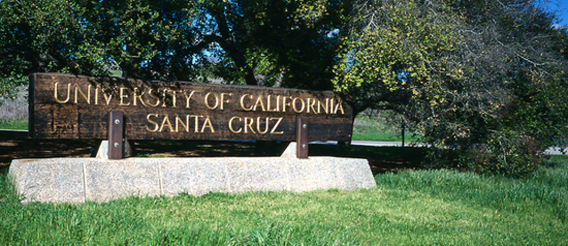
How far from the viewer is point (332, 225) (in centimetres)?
441

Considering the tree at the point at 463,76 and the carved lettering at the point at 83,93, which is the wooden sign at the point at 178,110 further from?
the tree at the point at 463,76

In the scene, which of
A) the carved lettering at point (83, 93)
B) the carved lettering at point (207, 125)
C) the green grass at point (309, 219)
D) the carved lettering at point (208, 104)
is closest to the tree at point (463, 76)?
the green grass at point (309, 219)

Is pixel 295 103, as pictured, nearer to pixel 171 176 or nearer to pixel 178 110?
pixel 178 110

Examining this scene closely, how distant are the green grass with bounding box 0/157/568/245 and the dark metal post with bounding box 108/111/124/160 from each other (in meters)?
0.84

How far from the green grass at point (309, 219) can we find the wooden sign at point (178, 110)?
3.50 ft

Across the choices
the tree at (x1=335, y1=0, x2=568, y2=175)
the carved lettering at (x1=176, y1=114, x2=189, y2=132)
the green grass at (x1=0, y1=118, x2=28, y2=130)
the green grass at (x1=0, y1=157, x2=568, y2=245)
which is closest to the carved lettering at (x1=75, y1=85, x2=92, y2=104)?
the carved lettering at (x1=176, y1=114, x2=189, y2=132)

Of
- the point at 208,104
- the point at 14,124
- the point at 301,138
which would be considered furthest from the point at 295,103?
the point at 14,124

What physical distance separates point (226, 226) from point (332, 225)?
115 cm

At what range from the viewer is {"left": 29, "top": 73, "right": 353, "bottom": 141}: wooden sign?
5.52m

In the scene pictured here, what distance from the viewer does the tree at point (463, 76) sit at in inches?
298

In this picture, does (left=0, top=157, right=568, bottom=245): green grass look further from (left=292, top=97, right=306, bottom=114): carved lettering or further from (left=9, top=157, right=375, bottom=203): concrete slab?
(left=292, top=97, right=306, bottom=114): carved lettering

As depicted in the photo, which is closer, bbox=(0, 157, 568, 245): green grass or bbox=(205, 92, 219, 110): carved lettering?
bbox=(0, 157, 568, 245): green grass

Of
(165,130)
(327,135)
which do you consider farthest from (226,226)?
(327,135)

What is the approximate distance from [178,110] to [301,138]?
2.06m
